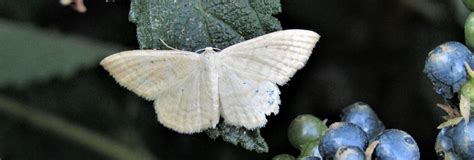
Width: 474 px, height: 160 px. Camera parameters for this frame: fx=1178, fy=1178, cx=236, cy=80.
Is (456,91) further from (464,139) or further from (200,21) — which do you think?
(200,21)

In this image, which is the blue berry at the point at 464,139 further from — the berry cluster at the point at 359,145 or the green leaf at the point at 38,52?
the green leaf at the point at 38,52

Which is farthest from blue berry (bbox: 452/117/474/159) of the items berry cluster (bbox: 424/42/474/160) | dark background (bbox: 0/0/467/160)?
dark background (bbox: 0/0/467/160)

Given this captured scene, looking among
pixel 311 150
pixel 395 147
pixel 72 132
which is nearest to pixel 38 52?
pixel 72 132

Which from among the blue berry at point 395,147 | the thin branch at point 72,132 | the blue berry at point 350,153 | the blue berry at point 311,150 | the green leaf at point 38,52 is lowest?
the thin branch at point 72,132

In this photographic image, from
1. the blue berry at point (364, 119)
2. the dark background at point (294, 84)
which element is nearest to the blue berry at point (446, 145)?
the blue berry at point (364, 119)

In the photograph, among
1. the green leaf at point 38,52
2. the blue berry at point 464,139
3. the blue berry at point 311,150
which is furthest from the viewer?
the green leaf at point 38,52

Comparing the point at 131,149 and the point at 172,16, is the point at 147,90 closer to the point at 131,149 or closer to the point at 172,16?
the point at 172,16
